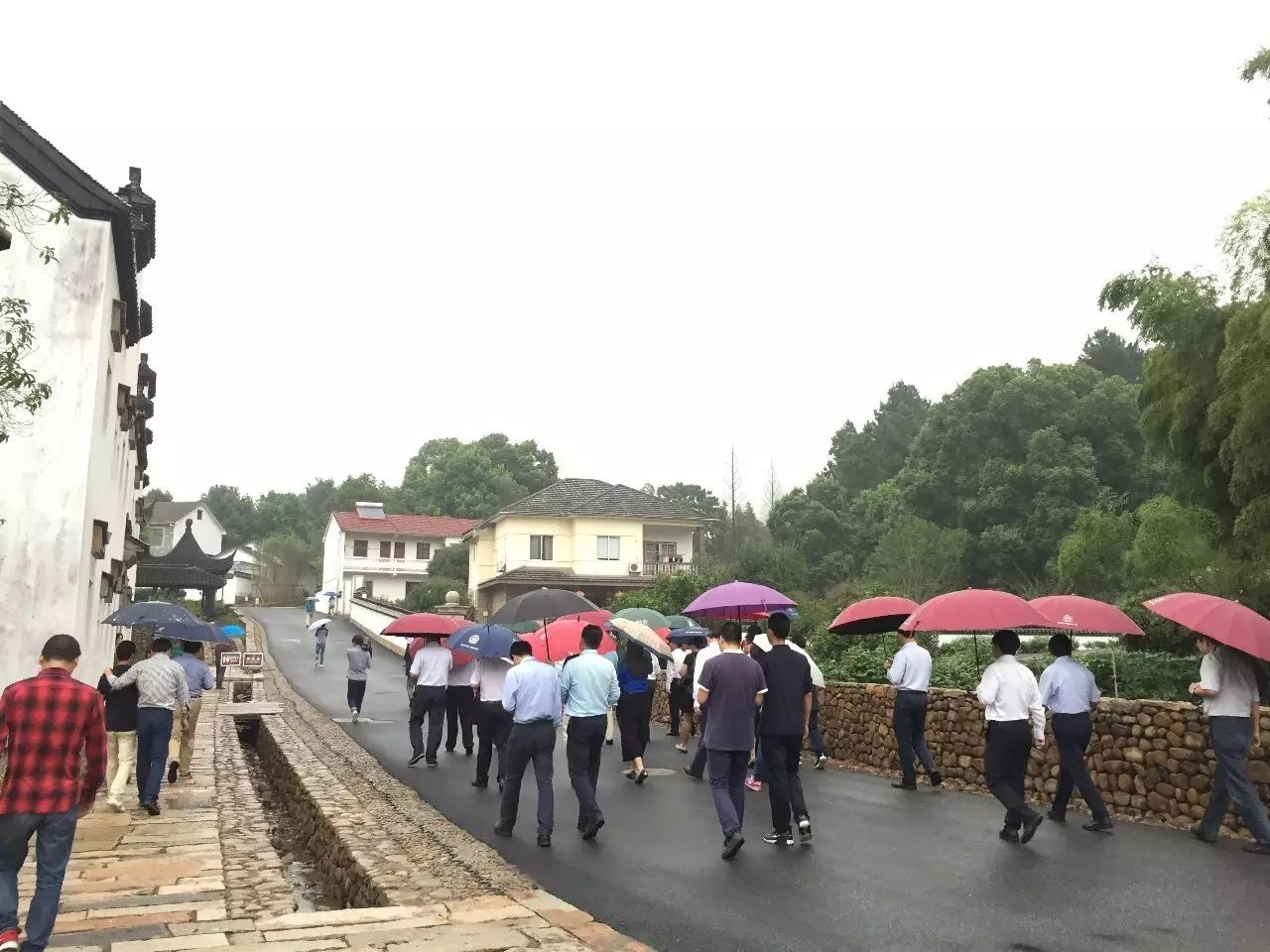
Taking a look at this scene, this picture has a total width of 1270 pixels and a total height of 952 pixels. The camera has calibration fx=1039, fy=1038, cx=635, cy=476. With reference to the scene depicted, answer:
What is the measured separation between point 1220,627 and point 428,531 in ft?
220

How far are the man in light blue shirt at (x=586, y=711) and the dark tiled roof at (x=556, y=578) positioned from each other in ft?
A: 125

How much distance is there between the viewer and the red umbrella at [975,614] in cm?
1030

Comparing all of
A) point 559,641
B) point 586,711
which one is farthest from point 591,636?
point 559,641

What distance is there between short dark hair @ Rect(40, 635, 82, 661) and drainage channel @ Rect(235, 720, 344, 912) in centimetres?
279

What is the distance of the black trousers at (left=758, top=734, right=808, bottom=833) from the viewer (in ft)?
28.3

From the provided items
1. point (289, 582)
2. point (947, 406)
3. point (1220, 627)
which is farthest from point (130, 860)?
point (289, 582)

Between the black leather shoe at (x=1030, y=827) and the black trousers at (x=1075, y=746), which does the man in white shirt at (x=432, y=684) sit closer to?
the black trousers at (x=1075, y=746)

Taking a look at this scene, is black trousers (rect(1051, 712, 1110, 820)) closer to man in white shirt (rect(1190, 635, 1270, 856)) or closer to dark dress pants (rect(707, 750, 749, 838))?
man in white shirt (rect(1190, 635, 1270, 856))

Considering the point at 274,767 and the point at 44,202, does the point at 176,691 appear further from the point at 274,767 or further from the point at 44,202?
the point at 44,202

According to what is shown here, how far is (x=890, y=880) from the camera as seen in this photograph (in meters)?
7.47

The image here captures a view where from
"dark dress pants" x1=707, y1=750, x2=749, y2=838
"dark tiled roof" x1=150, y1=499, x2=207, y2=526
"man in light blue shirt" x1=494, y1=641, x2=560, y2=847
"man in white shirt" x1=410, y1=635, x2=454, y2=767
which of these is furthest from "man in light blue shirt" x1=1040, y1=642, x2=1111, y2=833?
"dark tiled roof" x1=150, y1=499, x2=207, y2=526

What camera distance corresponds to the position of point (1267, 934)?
6059 millimetres

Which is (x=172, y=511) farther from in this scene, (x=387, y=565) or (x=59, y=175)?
(x=59, y=175)

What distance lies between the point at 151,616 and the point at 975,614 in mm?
9892
